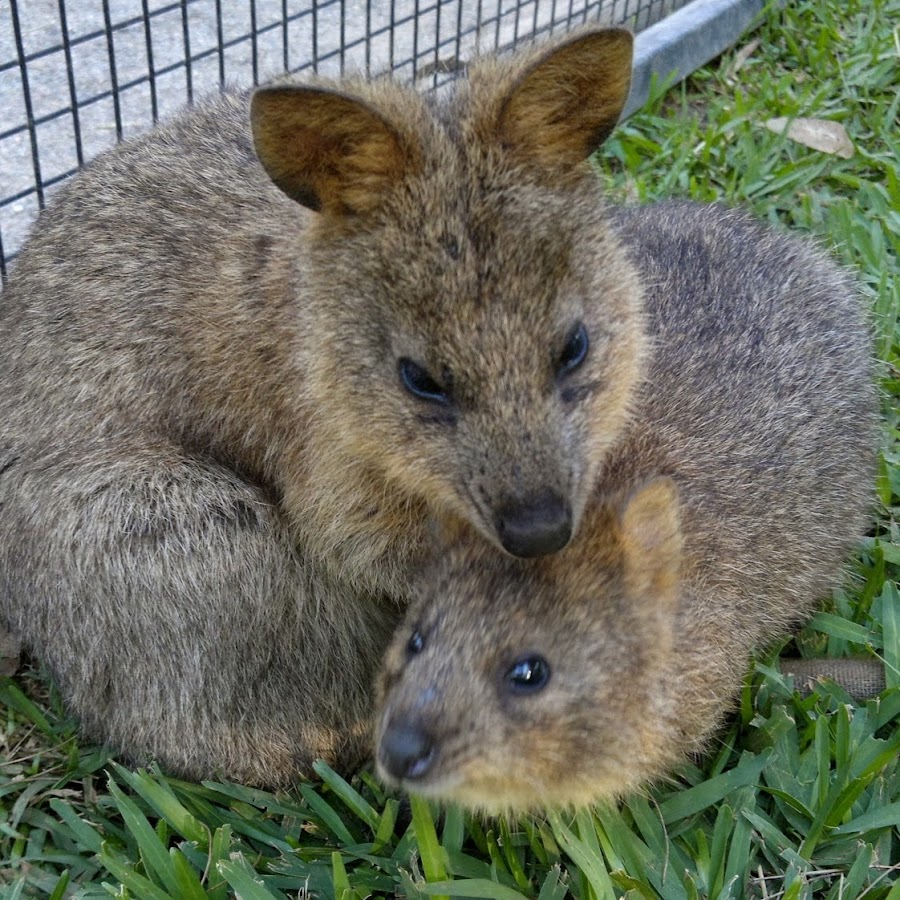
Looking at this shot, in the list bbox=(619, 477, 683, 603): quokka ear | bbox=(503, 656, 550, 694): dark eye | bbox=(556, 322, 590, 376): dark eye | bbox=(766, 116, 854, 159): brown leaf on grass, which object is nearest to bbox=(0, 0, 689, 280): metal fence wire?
bbox=(766, 116, 854, 159): brown leaf on grass

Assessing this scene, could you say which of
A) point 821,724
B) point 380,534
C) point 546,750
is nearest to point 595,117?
point 380,534

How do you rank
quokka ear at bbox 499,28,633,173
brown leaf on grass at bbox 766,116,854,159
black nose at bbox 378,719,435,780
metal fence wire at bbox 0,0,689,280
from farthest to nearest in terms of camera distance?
brown leaf on grass at bbox 766,116,854,159 → metal fence wire at bbox 0,0,689,280 → quokka ear at bbox 499,28,633,173 → black nose at bbox 378,719,435,780

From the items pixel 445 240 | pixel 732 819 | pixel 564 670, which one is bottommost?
pixel 732 819

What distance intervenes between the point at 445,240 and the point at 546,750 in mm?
1189

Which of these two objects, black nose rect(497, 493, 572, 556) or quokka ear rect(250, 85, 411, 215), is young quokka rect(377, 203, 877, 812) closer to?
black nose rect(497, 493, 572, 556)

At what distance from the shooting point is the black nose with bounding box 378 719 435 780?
2.57 m

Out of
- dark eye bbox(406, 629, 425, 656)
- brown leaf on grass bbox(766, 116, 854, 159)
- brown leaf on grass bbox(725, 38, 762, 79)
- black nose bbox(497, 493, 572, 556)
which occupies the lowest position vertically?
brown leaf on grass bbox(725, 38, 762, 79)

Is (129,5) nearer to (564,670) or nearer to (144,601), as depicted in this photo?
(144,601)

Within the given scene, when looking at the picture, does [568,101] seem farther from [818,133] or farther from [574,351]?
[818,133]

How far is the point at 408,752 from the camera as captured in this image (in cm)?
257

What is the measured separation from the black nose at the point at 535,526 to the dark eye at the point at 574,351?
0.38m

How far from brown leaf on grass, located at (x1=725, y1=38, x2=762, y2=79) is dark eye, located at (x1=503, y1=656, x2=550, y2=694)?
4.87 m

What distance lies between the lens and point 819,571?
367cm

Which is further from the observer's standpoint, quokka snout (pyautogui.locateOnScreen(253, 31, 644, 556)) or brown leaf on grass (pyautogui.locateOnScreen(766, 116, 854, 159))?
brown leaf on grass (pyautogui.locateOnScreen(766, 116, 854, 159))
